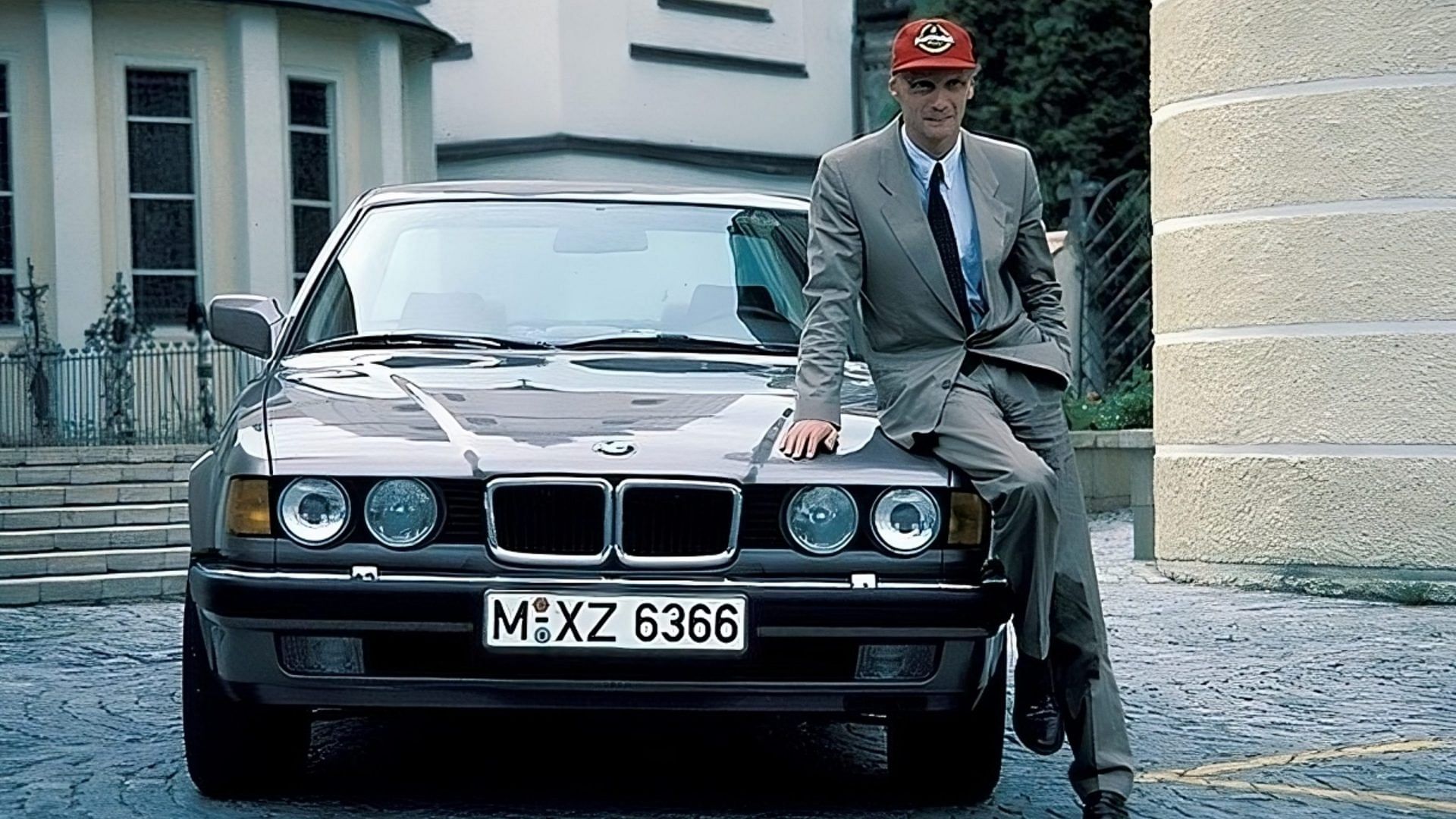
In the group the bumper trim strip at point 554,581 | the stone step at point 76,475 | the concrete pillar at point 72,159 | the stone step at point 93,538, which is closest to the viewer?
the bumper trim strip at point 554,581

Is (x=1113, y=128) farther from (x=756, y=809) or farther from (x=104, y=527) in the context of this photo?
(x=756, y=809)

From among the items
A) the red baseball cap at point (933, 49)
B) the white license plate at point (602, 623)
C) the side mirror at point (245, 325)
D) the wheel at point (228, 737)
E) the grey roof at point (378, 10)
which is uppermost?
the grey roof at point (378, 10)

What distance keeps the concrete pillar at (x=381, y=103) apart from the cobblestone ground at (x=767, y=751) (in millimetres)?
12064

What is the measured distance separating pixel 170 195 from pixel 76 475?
749cm

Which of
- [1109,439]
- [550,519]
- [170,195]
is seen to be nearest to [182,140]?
[170,195]

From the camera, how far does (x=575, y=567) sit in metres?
5.05

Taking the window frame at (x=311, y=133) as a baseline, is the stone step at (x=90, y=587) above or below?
below

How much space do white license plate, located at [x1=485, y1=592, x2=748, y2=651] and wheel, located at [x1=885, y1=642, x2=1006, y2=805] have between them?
0.71 meters

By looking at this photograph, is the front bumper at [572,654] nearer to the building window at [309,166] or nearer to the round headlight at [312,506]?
the round headlight at [312,506]

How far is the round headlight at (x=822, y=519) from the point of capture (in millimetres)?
5109

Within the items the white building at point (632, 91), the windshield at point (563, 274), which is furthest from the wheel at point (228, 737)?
the white building at point (632, 91)

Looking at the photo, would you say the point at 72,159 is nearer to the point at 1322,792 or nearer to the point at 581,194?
the point at 581,194

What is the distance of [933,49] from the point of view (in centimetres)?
528

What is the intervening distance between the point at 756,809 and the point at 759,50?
20.1 meters
